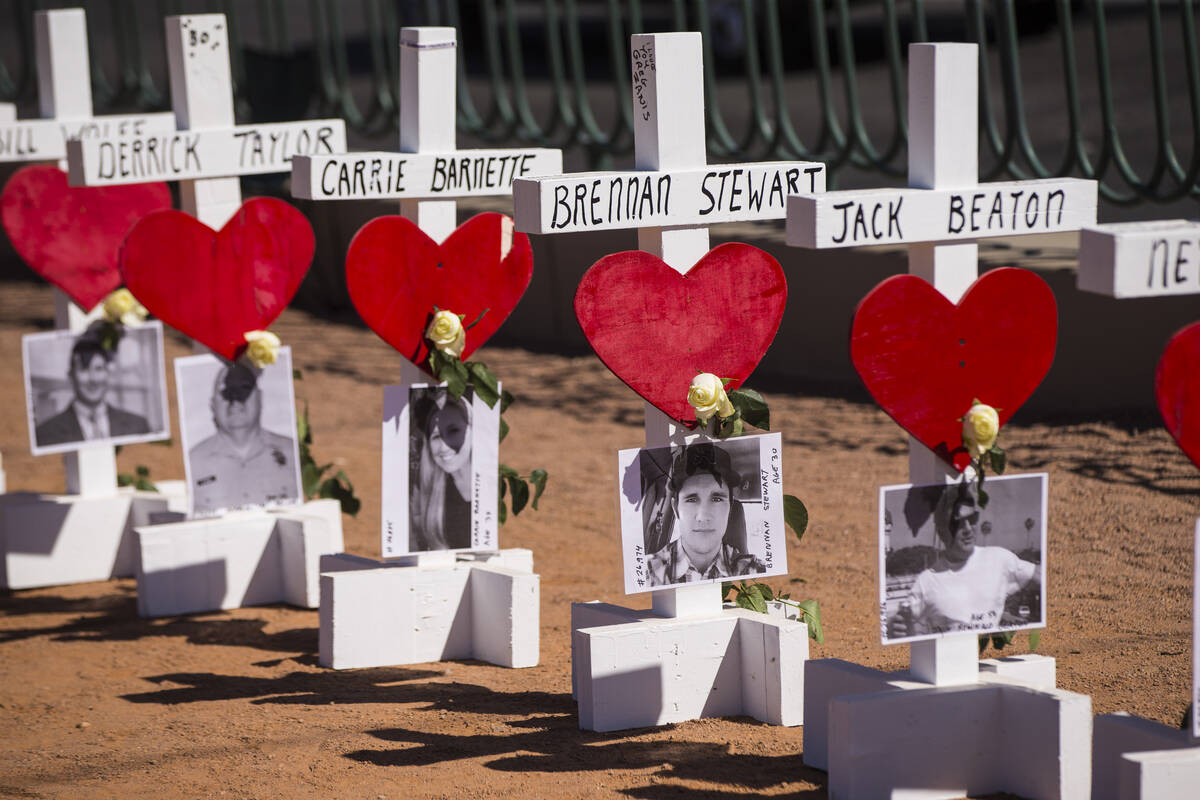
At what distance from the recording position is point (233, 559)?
16.8ft

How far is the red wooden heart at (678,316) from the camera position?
12.0 ft

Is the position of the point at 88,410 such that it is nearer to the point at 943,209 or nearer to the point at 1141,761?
the point at 943,209

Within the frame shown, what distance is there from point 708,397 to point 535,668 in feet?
3.70

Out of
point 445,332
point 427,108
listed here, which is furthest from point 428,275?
point 427,108

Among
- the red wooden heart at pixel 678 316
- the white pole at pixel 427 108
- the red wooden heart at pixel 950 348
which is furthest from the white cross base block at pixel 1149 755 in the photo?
the white pole at pixel 427 108

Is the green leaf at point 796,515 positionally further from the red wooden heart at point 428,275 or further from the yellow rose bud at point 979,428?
the red wooden heart at point 428,275

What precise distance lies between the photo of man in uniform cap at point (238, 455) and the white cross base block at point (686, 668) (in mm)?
1560

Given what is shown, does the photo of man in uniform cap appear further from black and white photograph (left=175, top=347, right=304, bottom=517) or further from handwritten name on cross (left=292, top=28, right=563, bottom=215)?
handwritten name on cross (left=292, top=28, right=563, bottom=215)

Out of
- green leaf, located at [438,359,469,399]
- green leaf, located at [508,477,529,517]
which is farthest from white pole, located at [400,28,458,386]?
green leaf, located at [508,477,529,517]

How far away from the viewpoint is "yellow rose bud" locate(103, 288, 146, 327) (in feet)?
18.1

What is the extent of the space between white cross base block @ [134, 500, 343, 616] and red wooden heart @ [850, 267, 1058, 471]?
2335mm

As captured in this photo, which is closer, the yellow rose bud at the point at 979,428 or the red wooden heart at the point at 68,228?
the yellow rose bud at the point at 979,428

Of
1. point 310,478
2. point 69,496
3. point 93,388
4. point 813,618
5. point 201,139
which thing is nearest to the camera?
Result: point 813,618

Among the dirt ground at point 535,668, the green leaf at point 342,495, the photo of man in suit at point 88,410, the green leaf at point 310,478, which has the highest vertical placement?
the photo of man in suit at point 88,410
